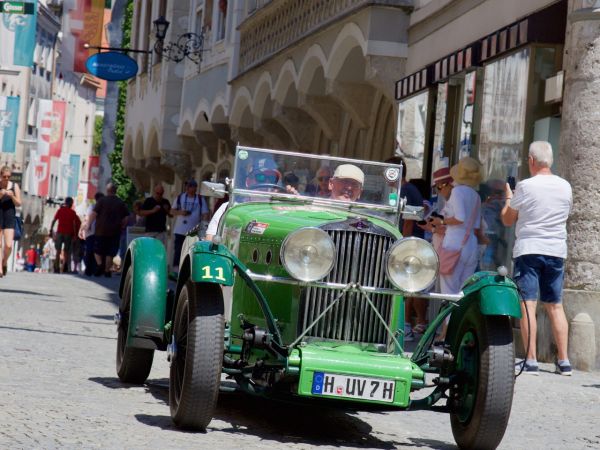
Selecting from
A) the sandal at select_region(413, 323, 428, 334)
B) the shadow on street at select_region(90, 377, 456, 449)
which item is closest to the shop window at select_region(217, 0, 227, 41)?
the sandal at select_region(413, 323, 428, 334)

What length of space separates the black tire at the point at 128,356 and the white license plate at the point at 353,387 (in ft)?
7.22

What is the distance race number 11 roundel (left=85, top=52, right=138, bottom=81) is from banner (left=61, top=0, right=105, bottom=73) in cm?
275

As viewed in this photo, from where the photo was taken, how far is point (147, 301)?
9.13 meters

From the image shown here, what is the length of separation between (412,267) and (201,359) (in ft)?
3.76

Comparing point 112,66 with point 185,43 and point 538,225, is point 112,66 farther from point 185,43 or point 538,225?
point 538,225

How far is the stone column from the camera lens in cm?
1385

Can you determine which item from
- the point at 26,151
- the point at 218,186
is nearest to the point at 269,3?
the point at 218,186

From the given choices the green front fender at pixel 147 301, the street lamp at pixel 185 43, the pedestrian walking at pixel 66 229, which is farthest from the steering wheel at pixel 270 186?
the street lamp at pixel 185 43

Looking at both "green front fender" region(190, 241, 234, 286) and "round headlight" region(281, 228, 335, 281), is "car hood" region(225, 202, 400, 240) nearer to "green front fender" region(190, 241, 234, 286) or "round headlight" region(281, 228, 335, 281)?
"round headlight" region(281, 228, 335, 281)

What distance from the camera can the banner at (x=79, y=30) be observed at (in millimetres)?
35312

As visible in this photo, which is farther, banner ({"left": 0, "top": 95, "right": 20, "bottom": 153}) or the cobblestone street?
banner ({"left": 0, "top": 95, "right": 20, "bottom": 153})

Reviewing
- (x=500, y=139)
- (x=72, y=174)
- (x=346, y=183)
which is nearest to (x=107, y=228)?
(x=500, y=139)


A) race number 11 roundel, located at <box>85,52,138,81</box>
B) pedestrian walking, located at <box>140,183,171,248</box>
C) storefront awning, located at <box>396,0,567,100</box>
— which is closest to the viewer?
storefront awning, located at <box>396,0,567,100</box>

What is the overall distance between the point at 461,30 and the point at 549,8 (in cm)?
349
